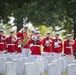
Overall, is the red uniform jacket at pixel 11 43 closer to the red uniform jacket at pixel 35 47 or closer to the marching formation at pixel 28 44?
the marching formation at pixel 28 44

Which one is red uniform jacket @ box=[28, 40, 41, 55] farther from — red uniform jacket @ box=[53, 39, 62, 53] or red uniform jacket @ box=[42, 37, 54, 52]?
red uniform jacket @ box=[53, 39, 62, 53]

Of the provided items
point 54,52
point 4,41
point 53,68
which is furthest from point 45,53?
point 53,68

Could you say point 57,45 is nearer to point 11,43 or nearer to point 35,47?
point 11,43

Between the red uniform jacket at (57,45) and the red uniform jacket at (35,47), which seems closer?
the red uniform jacket at (35,47)

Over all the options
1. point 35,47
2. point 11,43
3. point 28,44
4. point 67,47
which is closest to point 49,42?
point 67,47

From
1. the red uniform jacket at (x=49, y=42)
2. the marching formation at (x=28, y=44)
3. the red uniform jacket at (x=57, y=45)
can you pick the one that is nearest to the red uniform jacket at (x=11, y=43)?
the marching formation at (x=28, y=44)

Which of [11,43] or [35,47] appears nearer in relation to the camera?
[35,47]

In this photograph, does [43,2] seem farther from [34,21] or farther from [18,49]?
[34,21]

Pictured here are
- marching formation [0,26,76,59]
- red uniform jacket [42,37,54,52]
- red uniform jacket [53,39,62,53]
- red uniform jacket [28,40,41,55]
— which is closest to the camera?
red uniform jacket [28,40,41,55]

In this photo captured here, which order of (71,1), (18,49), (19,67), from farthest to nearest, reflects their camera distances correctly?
(18,49), (71,1), (19,67)

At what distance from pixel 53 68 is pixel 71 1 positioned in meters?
4.37

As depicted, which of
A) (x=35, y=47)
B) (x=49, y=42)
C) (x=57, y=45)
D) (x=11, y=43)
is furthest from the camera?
(x=57, y=45)

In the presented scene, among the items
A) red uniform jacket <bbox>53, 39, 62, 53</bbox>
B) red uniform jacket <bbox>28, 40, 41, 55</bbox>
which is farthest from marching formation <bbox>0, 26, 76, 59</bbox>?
red uniform jacket <bbox>28, 40, 41, 55</bbox>

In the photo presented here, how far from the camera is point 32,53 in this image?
709 inches
